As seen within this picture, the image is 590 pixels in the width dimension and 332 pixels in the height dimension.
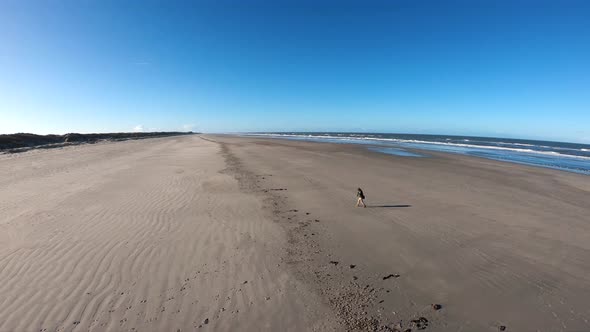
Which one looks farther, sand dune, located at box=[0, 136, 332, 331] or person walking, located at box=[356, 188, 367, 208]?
person walking, located at box=[356, 188, 367, 208]

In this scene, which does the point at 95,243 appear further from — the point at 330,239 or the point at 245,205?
the point at 330,239

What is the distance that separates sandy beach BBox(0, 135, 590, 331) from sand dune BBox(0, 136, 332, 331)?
3 centimetres

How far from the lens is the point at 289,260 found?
19.6 feet

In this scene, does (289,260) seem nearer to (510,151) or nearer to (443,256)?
(443,256)

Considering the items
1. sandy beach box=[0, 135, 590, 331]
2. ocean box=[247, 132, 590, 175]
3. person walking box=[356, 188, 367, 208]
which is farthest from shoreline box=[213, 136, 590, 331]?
ocean box=[247, 132, 590, 175]

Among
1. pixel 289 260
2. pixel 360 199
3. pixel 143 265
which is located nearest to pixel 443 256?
pixel 289 260

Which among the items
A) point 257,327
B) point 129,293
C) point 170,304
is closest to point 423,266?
point 257,327

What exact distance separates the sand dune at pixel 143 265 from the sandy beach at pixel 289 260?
3 centimetres

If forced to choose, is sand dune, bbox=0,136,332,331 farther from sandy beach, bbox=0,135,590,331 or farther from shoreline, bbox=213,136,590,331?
shoreline, bbox=213,136,590,331

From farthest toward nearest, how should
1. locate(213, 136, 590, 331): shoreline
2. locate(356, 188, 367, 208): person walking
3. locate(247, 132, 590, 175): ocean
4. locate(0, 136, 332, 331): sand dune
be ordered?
locate(247, 132, 590, 175): ocean, locate(356, 188, 367, 208): person walking, locate(213, 136, 590, 331): shoreline, locate(0, 136, 332, 331): sand dune

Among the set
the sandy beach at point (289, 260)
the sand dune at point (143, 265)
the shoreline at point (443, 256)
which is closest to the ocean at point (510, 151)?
the shoreline at point (443, 256)

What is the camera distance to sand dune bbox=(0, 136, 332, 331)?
4199 millimetres

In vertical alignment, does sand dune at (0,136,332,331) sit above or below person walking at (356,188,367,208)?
below

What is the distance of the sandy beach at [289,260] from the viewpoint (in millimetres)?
4242
